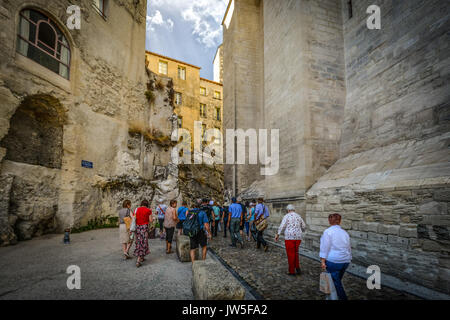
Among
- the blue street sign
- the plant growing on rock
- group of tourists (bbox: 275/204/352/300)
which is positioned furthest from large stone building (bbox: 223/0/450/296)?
the plant growing on rock

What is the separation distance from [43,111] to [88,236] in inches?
218

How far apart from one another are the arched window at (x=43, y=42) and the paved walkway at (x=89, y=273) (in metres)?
7.02

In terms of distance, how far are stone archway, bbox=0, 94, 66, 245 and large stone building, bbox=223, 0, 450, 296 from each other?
8.95 metres

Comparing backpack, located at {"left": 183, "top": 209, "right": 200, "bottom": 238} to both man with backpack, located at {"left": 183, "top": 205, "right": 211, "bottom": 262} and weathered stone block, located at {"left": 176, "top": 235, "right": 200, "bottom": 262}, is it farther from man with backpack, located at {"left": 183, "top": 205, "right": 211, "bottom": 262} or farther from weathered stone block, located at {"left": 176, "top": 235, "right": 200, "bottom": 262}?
weathered stone block, located at {"left": 176, "top": 235, "right": 200, "bottom": 262}

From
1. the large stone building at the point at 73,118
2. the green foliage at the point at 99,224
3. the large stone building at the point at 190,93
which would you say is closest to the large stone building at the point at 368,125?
the green foliage at the point at 99,224

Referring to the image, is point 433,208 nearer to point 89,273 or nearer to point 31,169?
point 89,273

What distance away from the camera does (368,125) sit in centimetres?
691

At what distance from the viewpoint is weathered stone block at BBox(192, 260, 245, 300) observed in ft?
9.39

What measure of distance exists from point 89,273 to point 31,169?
20.1ft

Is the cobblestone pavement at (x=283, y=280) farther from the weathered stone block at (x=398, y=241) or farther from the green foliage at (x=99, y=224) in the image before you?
the green foliage at (x=99, y=224)

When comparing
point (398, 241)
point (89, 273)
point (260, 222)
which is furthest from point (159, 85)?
point (398, 241)

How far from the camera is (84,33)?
11.3m

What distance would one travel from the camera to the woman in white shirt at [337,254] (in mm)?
3205
